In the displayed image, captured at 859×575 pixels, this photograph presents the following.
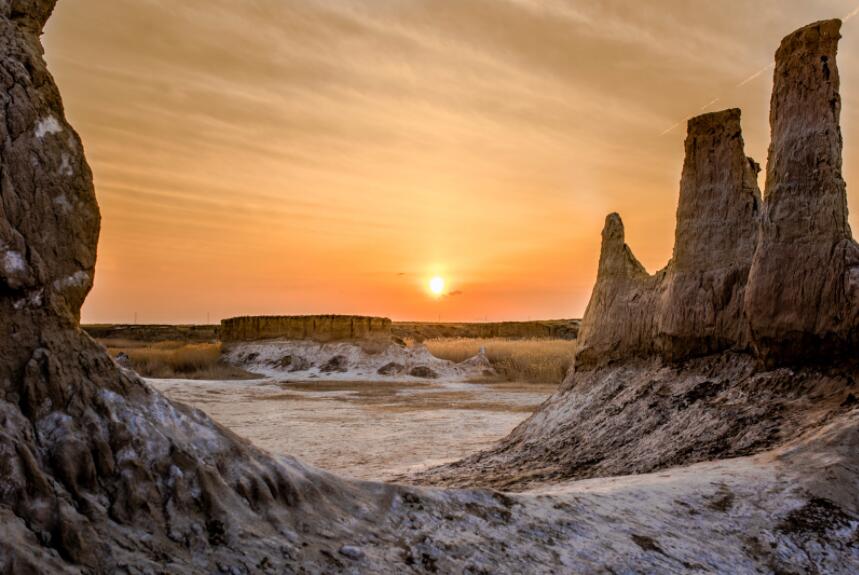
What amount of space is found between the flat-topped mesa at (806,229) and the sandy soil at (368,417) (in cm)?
388

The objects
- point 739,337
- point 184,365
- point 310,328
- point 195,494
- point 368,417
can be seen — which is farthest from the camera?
point 310,328

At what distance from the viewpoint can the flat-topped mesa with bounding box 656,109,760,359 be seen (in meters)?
6.59

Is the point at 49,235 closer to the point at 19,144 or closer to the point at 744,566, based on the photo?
the point at 19,144

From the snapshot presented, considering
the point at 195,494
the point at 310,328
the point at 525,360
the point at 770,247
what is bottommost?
the point at 195,494

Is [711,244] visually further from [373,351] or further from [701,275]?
[373,351]

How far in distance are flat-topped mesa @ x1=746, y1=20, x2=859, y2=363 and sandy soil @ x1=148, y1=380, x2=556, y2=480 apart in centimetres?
388

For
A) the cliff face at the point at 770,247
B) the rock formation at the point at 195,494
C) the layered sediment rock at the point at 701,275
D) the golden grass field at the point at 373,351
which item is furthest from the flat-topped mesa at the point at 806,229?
the golden grass field at the point at 373,351

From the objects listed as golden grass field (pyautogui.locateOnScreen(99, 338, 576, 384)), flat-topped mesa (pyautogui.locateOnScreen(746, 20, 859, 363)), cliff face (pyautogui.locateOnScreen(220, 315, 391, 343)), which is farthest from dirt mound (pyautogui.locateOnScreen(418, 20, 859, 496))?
cliff face (pyautogui.locateOnScreen(220, 315, 391, 343))

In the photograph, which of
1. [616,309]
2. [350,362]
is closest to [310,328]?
[350,362]

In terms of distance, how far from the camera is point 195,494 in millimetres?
2729

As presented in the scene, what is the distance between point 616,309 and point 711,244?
56.9 inches

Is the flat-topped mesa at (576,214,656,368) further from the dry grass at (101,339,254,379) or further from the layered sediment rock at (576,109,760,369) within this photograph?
the dry grass at (101,339,254,379)

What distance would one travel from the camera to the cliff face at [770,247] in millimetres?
5551

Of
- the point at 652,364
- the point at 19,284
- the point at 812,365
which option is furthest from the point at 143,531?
the point at 652,364
